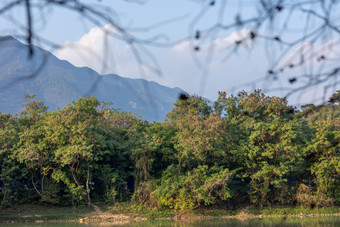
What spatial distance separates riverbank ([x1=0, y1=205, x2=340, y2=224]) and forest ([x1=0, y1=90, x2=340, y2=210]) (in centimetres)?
38

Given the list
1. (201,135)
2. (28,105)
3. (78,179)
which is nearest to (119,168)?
(78,179)

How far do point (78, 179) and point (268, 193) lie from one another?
8452mm

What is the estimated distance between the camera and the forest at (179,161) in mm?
18500

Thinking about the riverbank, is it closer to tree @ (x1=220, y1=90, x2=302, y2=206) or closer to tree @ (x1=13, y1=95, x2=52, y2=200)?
tree @ (x1=220, y1=90, x2=302, y2=206)

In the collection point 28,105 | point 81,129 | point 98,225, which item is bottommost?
point 98,225

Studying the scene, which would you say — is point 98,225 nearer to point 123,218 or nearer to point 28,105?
point 123,218

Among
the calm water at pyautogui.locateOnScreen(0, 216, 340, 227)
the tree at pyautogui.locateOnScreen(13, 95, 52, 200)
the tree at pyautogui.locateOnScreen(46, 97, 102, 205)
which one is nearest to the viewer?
the calm water at pyautogui.locateOnScreen(0, 216, 340, 227)

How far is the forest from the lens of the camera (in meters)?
18.5

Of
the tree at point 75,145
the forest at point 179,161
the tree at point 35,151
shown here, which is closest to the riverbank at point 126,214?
the forest at point 179,161

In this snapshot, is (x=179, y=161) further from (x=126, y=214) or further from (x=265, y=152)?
(x=265, y=152)

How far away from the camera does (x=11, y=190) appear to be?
62.1 feet

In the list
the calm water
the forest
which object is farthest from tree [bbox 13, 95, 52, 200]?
the calm water

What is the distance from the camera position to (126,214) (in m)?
18.9

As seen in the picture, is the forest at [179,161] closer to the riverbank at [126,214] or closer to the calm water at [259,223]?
the riverbank at [126,214]
